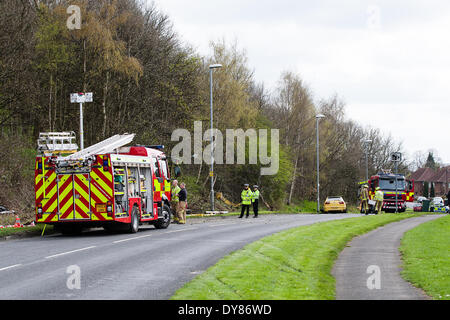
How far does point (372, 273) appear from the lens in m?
11.7

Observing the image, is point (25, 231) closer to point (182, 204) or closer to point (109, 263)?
point (182, 204)

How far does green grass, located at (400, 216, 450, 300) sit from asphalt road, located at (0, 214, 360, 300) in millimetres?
3945

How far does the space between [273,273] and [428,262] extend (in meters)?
3.92

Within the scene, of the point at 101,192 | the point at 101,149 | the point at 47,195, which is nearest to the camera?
the point at 101,192

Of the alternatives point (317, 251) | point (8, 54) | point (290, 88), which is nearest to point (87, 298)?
point (317, 251)

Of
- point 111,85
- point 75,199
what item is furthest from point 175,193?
point 111,85

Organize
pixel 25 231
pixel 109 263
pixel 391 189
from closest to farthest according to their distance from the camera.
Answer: pixel 109 263 → pixel 25 231 → pixel 391 189

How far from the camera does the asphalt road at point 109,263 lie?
9.84 meters

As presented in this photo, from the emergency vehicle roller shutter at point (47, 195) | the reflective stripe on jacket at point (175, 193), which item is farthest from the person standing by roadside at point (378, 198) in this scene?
the emergency vehicle roller shutter at point (47, 195)

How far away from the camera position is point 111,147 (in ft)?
68.8

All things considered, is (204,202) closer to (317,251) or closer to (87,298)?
(317,251)

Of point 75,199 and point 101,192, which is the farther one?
point 75,199

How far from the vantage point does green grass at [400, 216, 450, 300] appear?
10266mm

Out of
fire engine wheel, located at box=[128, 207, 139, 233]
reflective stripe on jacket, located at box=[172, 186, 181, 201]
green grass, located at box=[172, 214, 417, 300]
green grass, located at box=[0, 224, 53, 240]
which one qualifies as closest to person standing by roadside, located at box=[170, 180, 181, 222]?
reflective stripe on jacket, located at box=[172, 186, 181, 201]
